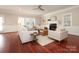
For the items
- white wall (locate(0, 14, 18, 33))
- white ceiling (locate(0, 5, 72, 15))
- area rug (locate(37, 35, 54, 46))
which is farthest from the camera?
area rug (locate(37, 35, 54, 46))

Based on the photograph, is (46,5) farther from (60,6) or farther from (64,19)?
(64,19)

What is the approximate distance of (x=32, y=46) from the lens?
221cm

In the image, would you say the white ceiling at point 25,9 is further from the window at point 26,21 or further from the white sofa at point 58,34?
the white sofa at point 58,34

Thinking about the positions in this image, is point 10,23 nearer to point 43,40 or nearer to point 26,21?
point 26,21

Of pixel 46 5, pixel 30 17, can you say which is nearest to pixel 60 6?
pixel 46 5

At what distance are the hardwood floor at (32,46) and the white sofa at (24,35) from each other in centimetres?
10

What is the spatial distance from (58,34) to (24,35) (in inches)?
38.5

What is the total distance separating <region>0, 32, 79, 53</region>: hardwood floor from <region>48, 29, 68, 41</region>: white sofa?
15cm

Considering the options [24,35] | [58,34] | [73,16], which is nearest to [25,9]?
[24,35]

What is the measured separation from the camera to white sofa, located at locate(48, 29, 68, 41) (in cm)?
231

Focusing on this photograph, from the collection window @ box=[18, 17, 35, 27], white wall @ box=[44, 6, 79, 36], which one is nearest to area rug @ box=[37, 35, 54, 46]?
window @ box=[18, 17, 35, 27]

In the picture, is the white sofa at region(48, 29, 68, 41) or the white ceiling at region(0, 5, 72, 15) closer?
the white ceiling at region(0, 5, 72, 15)

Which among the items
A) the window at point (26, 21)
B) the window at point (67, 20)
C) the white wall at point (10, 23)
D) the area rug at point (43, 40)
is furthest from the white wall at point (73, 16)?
the white wall at point (10, 23)

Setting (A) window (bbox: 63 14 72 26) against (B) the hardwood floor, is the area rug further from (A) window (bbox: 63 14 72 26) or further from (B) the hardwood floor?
(A) window (bbox: 63 14 72 26)
